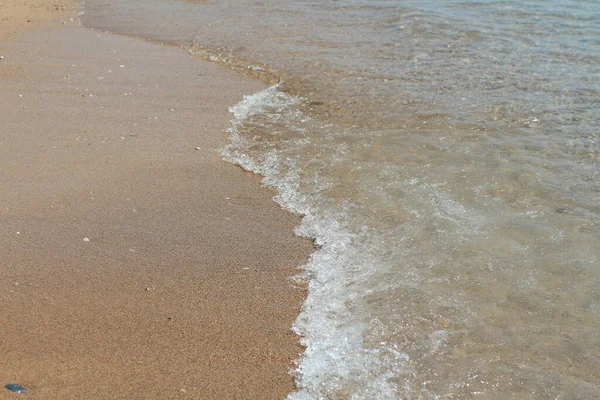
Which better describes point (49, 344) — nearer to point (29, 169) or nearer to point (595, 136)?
point (29, 169)

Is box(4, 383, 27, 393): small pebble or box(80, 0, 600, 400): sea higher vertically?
box(80, 0, 600, 400): sea

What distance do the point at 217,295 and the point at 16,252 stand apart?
124cm

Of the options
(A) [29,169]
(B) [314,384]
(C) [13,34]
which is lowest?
(B) [314,384]

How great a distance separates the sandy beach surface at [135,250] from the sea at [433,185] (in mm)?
236

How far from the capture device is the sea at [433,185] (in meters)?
3.33

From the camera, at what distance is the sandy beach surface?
3.18m

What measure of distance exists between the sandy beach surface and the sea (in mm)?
236

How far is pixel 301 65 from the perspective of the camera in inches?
320

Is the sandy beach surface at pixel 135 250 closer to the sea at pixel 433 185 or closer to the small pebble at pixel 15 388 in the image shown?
the small pebble at pixel 15 388

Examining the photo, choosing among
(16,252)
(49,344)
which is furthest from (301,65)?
(49,344)

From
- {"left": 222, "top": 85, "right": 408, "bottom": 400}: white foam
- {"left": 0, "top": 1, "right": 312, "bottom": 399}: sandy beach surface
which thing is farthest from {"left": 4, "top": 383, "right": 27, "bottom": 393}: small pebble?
{"left": 222, "top": 85, "right": 408, "bottom": 400}: white foam

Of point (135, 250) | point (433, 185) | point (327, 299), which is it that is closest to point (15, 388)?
point (135, 250)

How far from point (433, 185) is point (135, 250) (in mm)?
2146

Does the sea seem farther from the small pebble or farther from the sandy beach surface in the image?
the small pebble
